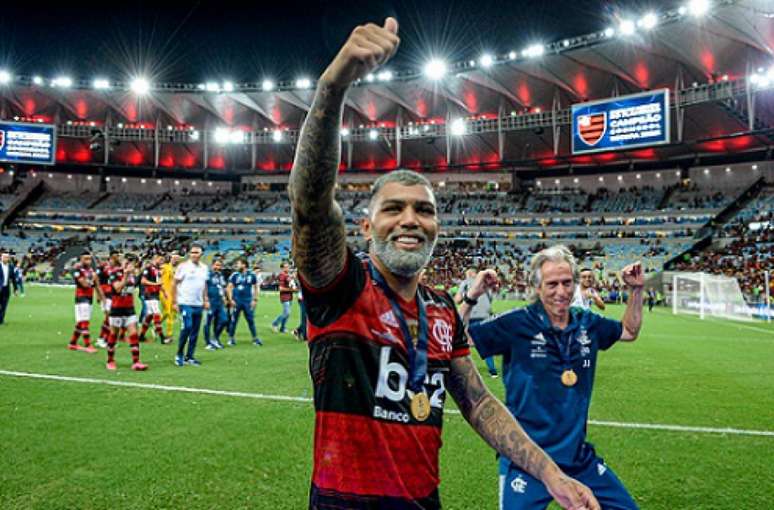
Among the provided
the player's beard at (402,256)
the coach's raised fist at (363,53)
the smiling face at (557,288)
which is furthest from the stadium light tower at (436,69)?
the coach's raised fist at (363,53)

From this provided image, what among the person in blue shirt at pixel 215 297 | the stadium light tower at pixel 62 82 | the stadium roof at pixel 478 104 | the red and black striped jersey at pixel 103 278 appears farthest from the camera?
the stadium light tower at pixel 62 82

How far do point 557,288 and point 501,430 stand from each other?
1.55 m

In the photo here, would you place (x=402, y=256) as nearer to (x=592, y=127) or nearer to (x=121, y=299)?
(x=121, y=299)

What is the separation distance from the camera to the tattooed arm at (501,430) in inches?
78.8

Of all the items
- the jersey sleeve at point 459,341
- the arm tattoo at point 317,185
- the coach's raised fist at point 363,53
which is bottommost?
the jersey sleeve at point 459,341

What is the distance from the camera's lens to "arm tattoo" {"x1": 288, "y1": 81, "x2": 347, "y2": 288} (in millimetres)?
1583

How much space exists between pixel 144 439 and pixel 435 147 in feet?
196

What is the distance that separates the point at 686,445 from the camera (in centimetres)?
571

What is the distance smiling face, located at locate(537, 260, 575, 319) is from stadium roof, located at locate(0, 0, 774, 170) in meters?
42.9

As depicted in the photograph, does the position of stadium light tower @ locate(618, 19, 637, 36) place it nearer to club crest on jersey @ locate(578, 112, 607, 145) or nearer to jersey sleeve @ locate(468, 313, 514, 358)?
club crest on jersey @ locate(578, 112, 607, 145)

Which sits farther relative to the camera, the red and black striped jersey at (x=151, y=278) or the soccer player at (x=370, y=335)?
the red and black striped jersey at (x=151, y=278)

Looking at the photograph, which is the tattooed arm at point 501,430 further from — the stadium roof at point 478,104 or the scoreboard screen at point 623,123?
the stadium roof at point 478,104

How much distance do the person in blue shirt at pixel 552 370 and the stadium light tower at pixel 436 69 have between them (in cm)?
5144

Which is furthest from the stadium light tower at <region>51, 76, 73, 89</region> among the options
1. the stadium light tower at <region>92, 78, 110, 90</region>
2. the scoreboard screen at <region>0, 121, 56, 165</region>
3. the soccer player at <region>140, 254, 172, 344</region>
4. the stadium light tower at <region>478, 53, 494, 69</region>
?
the soccer player at <region>140, 254, 172, 344</region>
